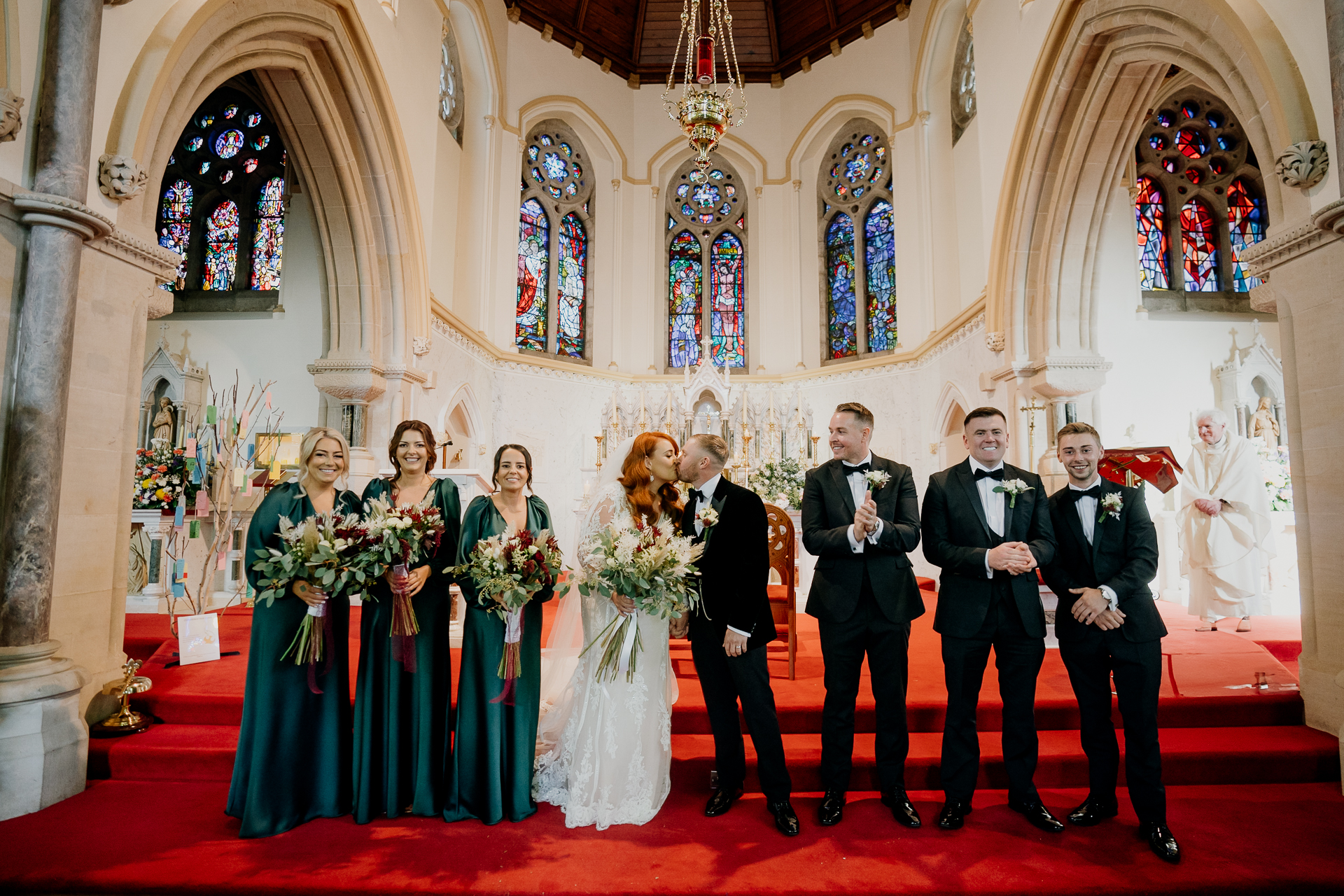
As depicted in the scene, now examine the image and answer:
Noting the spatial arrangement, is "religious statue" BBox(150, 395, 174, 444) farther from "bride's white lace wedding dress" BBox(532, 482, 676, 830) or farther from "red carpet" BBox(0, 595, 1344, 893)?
"bride's white lace wedding dress" BBox(532, 482, 676, 830)

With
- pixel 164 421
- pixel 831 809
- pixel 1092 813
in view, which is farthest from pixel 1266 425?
pixel 164 421

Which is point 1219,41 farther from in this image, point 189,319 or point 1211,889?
point 189,319

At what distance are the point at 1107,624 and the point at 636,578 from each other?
1.80 m

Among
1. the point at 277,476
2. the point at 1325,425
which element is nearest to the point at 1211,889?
the point at 1325,425

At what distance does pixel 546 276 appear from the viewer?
39.3 ft

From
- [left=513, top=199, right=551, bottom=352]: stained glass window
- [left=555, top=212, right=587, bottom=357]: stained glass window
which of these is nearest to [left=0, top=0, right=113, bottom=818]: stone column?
[left=513, top=199, right=551, bottom=352]: stained glass window

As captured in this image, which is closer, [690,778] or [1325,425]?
[690,778]

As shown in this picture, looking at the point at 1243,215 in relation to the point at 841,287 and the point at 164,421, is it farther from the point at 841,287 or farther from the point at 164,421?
the point at 164,421

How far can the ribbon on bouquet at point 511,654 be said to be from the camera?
115 inches

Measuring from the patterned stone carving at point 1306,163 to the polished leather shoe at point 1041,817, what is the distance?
3.28m

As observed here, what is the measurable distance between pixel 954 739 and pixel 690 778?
1.19m

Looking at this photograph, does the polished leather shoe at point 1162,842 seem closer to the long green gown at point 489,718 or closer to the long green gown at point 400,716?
the long green gown at point 489,718

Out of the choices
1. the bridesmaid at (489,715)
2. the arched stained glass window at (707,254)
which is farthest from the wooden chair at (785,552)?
the arched stained glass window at (707,254)

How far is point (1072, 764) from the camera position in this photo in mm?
3400
